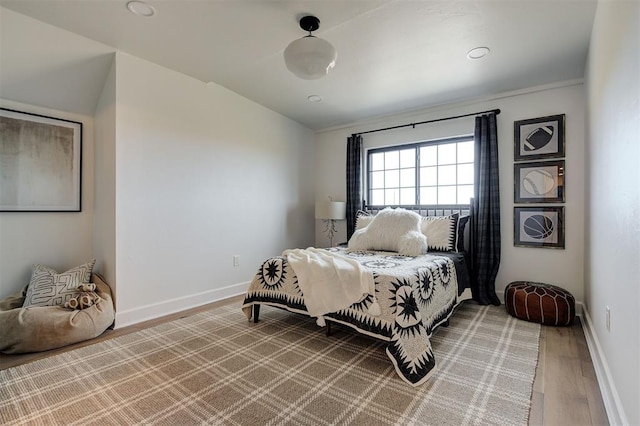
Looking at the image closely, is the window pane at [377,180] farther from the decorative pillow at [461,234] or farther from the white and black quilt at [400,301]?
the white and black quilt at [400,301]

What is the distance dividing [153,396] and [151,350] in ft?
2.04

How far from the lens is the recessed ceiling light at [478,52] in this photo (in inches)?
96.3

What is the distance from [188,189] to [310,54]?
6.32 feet

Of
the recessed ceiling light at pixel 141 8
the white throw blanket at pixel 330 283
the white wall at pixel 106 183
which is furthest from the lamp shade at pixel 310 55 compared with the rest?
the white wall at pixel 106 183

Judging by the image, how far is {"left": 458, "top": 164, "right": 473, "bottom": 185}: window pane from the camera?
3.61m

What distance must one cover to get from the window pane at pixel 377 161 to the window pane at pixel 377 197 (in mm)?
350

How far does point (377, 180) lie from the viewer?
14.4 feet

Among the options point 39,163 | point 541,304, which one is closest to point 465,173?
point 541,304

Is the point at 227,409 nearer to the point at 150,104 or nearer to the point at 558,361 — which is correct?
the point at 558,361

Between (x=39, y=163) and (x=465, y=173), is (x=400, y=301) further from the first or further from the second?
(x=39, y=163)

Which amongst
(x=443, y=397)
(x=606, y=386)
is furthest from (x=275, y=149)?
(x=606, y=386)

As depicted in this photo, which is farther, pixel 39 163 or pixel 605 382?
pixel 39 163

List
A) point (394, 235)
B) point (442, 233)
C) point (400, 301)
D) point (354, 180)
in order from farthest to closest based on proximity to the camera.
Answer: point (354, 180) < point (442, 233) < point (394, 235) < point (400, 301)

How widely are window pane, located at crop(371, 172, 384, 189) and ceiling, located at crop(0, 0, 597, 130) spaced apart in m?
1.31
